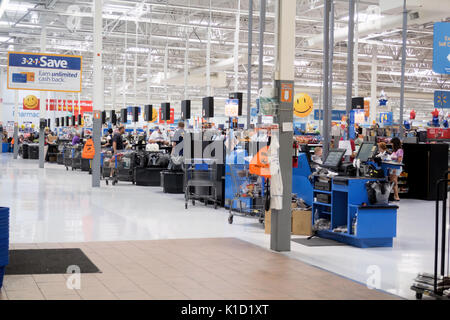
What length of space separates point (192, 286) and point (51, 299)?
4.08 ft

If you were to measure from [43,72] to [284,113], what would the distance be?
41.8 feet

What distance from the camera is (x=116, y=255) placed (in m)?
6.50

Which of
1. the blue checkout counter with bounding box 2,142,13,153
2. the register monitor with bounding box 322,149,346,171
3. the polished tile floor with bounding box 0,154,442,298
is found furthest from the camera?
the blue checkout counter with bounding box 2,142,13,153

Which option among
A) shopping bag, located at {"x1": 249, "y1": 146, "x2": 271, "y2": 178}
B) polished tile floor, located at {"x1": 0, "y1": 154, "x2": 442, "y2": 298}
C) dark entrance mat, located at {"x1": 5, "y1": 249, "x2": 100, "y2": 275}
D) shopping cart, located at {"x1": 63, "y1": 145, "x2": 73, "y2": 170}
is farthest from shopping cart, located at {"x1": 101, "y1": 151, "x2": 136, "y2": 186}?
dark entrance mat, located at {"x1": 5, "y1": 249, "x2": 100, "y2": 275}

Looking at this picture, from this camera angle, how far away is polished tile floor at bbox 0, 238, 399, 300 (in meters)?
4.81

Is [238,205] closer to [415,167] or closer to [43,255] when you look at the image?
[43,255]

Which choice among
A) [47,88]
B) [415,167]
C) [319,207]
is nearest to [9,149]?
[47,88]

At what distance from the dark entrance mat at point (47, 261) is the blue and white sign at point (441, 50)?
5748mm

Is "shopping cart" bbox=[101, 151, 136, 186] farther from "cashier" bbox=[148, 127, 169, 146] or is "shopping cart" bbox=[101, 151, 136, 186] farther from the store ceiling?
the store ceiling

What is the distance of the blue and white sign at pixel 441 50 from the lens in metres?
8.54

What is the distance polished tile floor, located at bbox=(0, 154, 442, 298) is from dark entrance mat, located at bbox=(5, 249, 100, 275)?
826 millimetres

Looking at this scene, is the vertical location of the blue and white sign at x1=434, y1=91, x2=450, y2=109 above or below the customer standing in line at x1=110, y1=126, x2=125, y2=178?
above

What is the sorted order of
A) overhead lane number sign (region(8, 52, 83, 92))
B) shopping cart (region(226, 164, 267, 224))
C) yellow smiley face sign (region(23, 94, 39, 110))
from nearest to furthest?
shopping cart (region(226, 164, 267, 224)) < overhead lane number sign (region(8, 52, 83, 92)) < yellow smiley face sign (region(23, 94, 39, 110))

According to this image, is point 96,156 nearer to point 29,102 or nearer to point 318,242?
point 318,242
